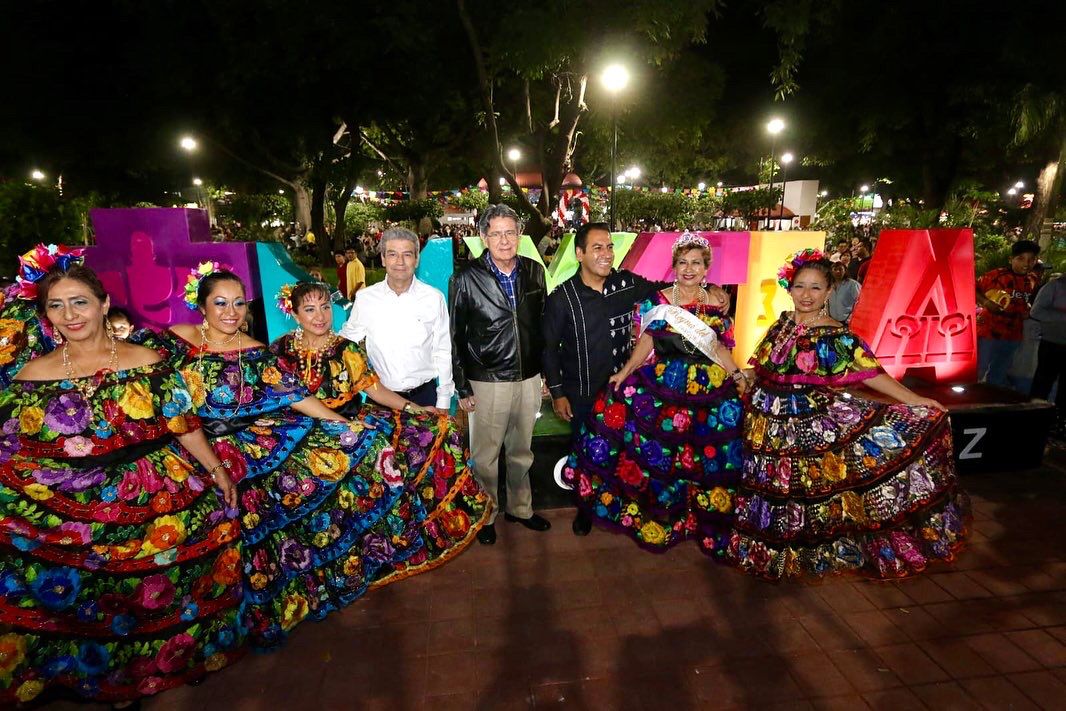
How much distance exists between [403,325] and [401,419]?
27.7 inches

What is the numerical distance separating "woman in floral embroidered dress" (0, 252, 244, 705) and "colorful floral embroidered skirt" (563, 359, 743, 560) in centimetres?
235

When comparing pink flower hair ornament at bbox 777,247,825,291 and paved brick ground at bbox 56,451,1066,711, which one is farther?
pink flower hair ornament at bbox 777,247,825,291

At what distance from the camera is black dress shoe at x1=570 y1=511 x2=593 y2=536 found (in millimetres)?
4359

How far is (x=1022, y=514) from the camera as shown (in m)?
4.52

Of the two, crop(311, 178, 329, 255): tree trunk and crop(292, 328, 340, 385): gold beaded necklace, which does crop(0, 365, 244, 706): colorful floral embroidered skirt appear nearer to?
crop(292, 328, 340, 385): gold beaded necklace

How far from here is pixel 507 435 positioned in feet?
14.3

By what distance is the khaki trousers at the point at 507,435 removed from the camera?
413 centimetres

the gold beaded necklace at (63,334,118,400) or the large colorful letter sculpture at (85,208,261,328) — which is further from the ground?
the large colorful letter sculpture at (85,208,261,328)

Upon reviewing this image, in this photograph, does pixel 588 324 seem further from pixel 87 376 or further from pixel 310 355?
pixel 87 376

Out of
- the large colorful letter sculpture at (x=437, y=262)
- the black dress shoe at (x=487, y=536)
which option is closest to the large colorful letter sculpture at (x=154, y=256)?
the large colorful letter sculpture at (x=437, y=262)

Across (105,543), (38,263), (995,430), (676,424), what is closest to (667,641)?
(676,424)

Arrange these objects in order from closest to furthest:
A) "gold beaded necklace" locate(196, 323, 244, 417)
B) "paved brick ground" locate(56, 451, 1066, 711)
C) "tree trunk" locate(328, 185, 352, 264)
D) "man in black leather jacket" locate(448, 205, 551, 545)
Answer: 1. "paved brick ground" locate(56, 451, 1066, 711)
2. "gold beaded necklace" locate(196, 323, 244, 417)
3. "man in black leather jacket" locate(448, 205, 551, 545)
4. "tree trunk" locate(328, 185, 352, 264)

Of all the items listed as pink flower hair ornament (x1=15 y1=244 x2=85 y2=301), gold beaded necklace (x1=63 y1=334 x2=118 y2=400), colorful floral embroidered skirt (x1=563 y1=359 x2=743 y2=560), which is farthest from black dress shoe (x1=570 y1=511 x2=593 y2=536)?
pink flower hair ornament (x1=15 y1=244 x2=85 y2=301)

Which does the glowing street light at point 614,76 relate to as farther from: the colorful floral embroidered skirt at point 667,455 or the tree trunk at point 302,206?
the tree trunk at point 302,206
